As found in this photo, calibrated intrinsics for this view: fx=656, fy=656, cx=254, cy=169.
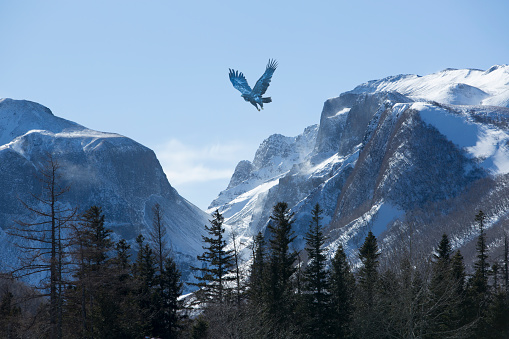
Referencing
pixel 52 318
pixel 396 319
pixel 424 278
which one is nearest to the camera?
pixel 52 318

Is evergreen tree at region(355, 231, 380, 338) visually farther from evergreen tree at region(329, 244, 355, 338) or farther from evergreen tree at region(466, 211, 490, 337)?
evergreen tree at region(466, 211, 490, 337)

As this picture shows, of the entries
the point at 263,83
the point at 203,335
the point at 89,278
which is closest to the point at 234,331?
the point at 203,335

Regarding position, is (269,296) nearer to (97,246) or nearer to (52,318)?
(97,246)

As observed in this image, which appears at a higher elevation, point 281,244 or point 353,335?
point 281,244

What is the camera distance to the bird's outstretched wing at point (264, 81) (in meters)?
49.1

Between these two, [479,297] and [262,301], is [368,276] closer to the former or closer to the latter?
[479,297]

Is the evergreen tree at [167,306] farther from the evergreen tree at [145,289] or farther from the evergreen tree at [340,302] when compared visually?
the evergreen tree at [340,302]

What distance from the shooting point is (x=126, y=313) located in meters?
50.4

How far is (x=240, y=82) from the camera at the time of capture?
169ft

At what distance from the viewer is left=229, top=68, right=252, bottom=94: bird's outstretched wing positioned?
50.7 metres

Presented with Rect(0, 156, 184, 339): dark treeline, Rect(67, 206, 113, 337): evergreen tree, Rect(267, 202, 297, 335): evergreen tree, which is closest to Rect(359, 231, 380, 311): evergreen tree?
Rect(267, 202, 297, 335): evergreen tree

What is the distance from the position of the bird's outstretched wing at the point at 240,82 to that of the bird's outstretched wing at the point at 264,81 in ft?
4.15

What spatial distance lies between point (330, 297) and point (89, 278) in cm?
2314

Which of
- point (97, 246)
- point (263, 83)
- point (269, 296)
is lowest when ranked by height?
point (269, 296)
